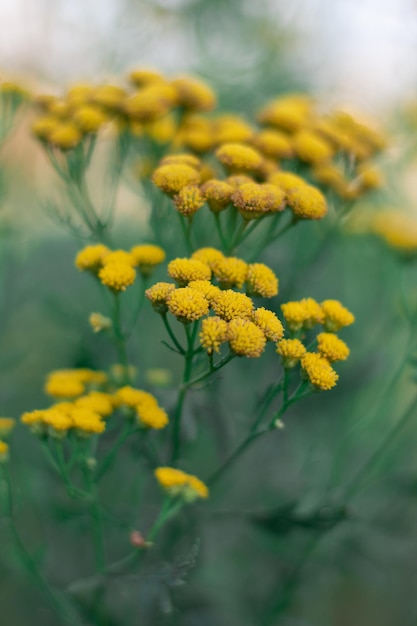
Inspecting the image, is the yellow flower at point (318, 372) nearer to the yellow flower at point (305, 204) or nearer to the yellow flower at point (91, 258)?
the yellow flower at point (305, 204)

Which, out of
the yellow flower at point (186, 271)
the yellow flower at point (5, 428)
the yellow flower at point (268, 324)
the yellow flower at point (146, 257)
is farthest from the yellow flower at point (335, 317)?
the yellow flower at point (5, 428)

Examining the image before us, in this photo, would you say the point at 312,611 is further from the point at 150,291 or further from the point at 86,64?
the point at 86,64

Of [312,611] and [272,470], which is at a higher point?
[272,470]

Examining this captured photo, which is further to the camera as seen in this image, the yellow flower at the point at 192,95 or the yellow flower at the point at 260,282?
the yellow flower at the point at 192,95

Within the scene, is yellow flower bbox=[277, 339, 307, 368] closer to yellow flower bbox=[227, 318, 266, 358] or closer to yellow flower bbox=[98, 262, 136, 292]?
yellow flower bbox=[227, 318, 266, 358]

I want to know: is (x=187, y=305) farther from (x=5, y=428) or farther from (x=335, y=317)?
(x=5, y=428)

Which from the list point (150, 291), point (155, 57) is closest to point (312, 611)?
point (150, 291)

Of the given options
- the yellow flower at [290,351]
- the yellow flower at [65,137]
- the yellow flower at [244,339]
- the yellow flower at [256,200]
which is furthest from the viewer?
the yellow flower at [65,137]
